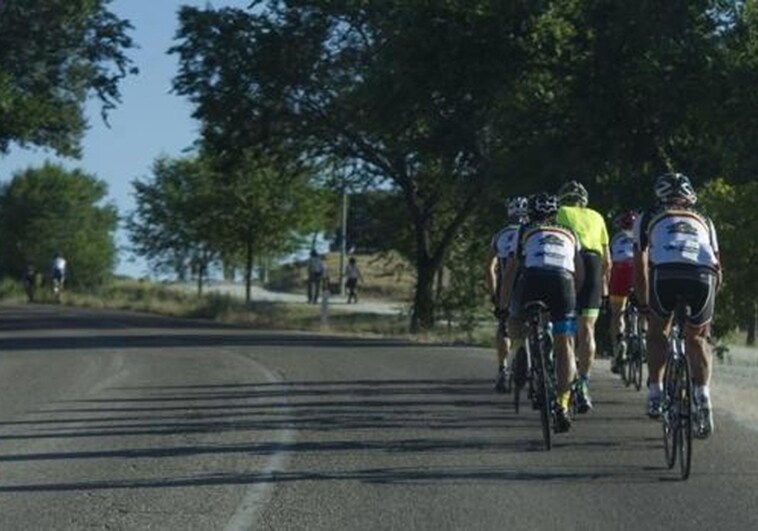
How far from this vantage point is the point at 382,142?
35062mm

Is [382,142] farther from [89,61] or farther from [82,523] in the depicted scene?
[82,523]

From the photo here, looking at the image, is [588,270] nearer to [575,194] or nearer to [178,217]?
[575,194]

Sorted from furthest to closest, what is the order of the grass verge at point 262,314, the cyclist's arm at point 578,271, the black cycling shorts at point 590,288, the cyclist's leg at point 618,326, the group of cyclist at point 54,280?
the group of cyclist at point 54,280, the grass verge at point 262,314, the cyclist's leg at point 618,326, the black cycling shorts at point 590,288, the cyclist's arm at point 578,271

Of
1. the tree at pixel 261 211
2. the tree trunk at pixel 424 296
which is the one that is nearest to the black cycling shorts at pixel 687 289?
the tree trunk at pixel 424 296

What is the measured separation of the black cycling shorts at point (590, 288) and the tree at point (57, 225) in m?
53.5

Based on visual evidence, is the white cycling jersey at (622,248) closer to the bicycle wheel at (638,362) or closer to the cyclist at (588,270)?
the bicycle wheel at (638,362)

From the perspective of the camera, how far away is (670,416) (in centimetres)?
1095

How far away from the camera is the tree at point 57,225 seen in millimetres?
69688

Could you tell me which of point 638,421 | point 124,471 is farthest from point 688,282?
point 124,471

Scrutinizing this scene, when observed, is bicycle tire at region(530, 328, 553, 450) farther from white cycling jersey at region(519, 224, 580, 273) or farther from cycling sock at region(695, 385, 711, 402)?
cycling sock at region(695, 385, 711, 402)

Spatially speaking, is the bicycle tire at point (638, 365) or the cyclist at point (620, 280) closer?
the bicycle tire at point (638, 365)

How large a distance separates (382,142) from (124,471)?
79.9ft

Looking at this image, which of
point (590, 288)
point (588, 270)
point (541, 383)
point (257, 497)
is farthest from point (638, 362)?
point (257, 497)

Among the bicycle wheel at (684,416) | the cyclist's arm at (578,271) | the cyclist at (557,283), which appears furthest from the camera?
the cyclist's arm at (578,271)
